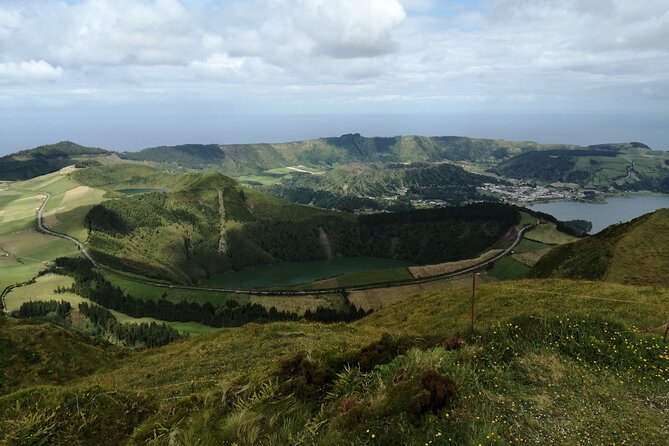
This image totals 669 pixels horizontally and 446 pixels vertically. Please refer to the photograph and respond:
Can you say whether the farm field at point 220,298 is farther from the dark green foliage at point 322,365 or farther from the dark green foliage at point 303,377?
the dark green foliage at point 303,377

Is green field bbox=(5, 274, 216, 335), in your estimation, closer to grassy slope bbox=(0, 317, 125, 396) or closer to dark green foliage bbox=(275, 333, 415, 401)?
grassy slope bbox=(0, 317, 125, 396)

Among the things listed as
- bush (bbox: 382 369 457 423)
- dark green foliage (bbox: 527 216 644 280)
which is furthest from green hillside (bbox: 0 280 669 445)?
dark green foliage (bbox: 527 216 644 280)

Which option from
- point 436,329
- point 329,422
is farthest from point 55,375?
point 329,422

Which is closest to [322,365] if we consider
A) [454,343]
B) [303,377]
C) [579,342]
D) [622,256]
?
[303,377]

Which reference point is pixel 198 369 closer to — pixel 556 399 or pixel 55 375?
pixel 55 375

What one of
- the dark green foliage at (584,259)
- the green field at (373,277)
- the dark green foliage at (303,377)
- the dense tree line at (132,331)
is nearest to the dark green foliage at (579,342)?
the dark green foliage at (303,377)

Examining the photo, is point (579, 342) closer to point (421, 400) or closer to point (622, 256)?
point (421, 400)
